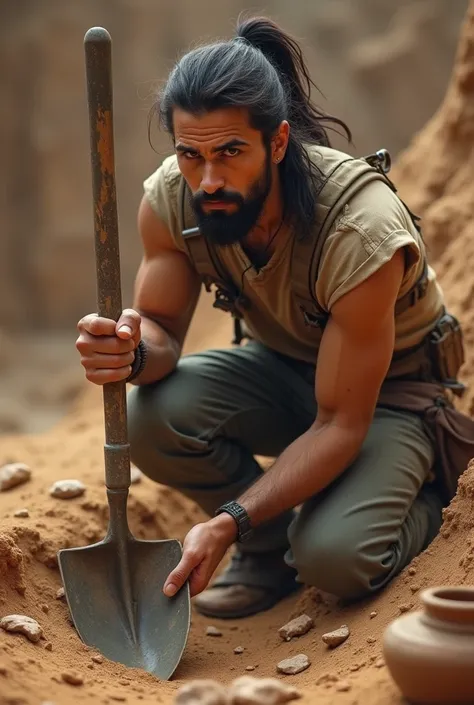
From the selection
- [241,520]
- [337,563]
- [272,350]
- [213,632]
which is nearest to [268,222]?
[272,350]

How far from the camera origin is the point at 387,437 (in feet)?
10.5

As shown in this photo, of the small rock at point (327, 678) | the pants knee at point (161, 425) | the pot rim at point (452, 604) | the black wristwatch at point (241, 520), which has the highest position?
the pants knee at point (161, 425)

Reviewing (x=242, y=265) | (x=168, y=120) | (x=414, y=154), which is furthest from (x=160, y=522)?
(x=414, y=154)

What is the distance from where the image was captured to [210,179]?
2.83 meters

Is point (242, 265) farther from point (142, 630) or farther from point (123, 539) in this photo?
point (142, 630)

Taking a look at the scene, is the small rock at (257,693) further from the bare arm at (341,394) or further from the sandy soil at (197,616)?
the bare arm at (341,394)

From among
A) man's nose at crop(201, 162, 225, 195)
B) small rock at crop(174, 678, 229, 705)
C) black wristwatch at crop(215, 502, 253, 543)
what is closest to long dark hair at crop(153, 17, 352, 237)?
man's nose at crop(201, 162, 225, 195)

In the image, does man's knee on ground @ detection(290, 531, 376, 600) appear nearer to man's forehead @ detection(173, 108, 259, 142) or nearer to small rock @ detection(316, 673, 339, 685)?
small rock @ detection(316, 673, 339, 685)

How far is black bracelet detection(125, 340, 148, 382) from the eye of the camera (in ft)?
10.1

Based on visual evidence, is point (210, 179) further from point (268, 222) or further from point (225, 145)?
point (268, 222)

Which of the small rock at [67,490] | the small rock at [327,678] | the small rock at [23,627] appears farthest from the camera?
the small rock at [67,490]

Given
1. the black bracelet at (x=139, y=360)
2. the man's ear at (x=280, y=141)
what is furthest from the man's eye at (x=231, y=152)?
the black bracelet at (x=139, y=360)

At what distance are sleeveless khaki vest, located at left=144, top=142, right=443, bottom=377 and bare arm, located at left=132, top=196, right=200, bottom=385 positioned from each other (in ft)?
0.22

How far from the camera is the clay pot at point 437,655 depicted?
6.61ft
